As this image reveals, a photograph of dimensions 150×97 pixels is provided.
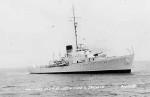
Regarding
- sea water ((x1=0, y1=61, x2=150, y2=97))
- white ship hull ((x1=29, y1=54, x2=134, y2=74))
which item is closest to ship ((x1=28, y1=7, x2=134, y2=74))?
white ship hull ((x1=29, y1=54, x2=134, y2=74))

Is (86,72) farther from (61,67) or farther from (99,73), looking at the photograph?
(61,67)

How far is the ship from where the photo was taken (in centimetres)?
4522

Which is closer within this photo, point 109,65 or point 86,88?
point 86,88

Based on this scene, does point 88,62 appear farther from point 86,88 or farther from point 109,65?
point 86,88

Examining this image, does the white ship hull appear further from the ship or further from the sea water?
the sea water

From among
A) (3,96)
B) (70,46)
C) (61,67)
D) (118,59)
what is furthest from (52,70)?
(3,96)

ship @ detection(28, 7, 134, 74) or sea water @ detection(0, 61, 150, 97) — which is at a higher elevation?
ship @ detection(28, 7, 134, 74)

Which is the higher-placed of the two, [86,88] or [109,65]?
[109,65]

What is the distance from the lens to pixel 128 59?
147ft

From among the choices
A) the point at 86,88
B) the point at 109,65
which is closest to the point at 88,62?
the point at 109,65

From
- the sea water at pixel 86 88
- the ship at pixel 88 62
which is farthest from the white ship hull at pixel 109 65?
the sea water at pixel 86 88

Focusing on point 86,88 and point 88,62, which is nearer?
point 86,88

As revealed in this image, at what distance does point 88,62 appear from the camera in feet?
156

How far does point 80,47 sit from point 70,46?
9.15ft
